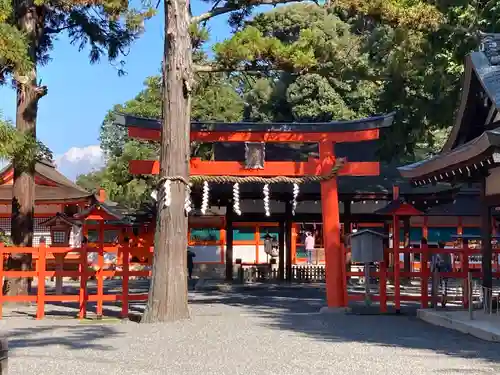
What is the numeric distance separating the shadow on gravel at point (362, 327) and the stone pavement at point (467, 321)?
0.16 meters

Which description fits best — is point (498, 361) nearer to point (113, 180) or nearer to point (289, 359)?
point (289, 359)

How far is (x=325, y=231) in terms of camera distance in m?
14.7

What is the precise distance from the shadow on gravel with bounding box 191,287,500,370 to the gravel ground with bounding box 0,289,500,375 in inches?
0.6

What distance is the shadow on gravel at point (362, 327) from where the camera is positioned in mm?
9594

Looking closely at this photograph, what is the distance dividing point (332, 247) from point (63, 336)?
6102 mm

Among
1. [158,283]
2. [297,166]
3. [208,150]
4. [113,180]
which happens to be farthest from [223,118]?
[158,283]

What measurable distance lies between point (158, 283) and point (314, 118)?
60.3 feet

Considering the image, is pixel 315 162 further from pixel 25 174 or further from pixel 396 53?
pixel 25 174

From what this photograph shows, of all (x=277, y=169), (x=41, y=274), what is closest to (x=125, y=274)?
(x=41, y=274)

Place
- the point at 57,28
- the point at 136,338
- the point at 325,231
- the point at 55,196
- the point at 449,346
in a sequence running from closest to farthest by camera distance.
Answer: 1. the point at 449,346
2. the point at 136,338
3. the point at 325,231
4. the point at 57,28
5. the point at 55,196

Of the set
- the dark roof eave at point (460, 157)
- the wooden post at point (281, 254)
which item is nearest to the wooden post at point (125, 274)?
the dark roof eave at point (460, 157)

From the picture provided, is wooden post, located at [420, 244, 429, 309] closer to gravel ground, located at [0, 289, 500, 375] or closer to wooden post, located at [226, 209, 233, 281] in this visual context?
gravel ground, located at [0, 289, 500, 375]

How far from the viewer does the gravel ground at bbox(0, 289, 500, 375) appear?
310 inches

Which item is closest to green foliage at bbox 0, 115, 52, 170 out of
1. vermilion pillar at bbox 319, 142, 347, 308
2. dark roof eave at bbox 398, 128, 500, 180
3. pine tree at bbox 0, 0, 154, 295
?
pine tree at bbox 0, 0, 154, 295
